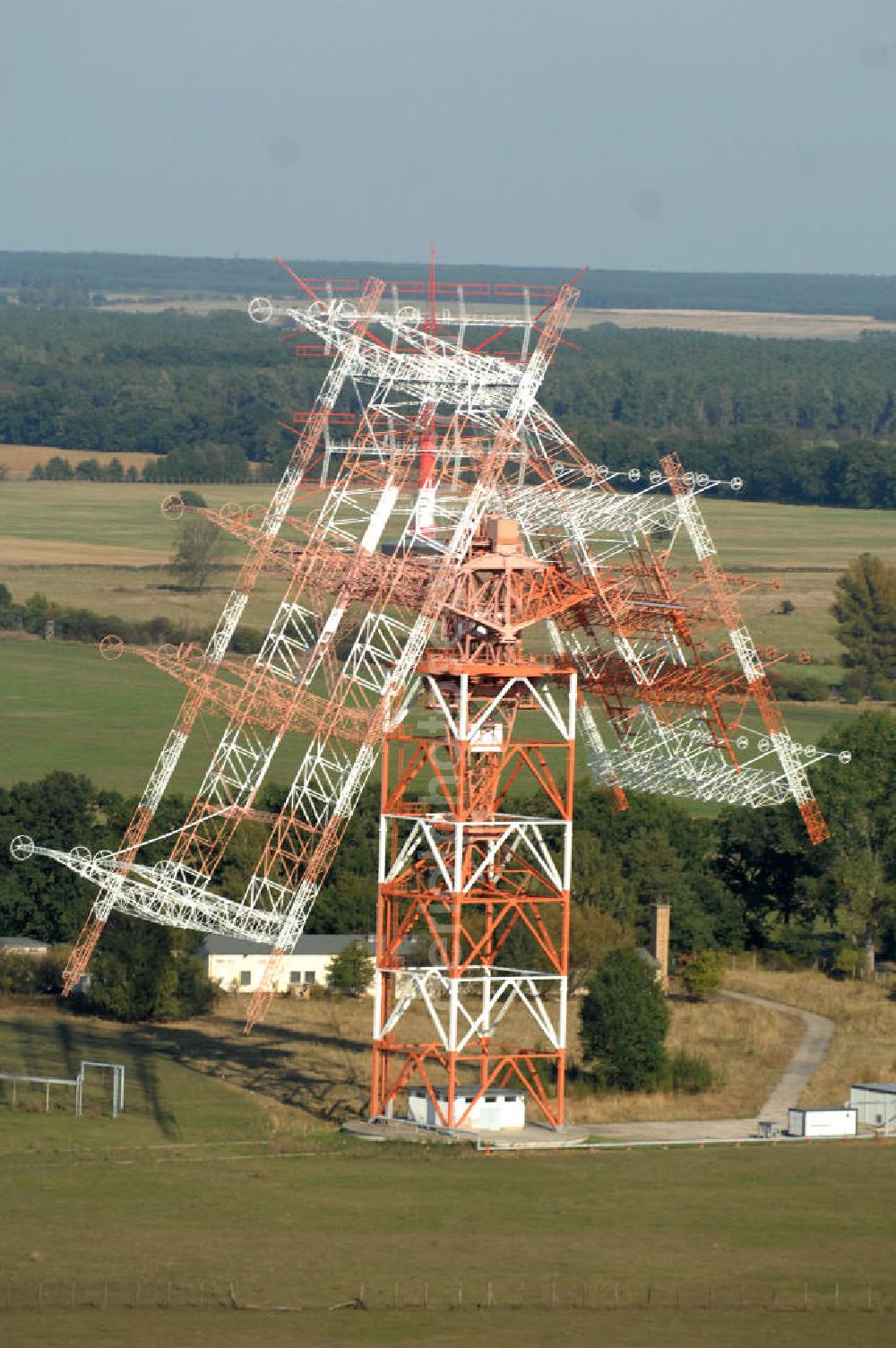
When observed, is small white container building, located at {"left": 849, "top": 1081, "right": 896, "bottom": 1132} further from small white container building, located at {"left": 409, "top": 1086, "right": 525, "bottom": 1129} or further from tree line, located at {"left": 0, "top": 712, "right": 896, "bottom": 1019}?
tree line, located at {"left": 0, "top": 712, "right": 896, "bottom": 1019}

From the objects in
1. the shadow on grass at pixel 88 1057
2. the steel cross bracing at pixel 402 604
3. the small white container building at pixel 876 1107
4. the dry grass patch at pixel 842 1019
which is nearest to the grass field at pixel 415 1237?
the shadow on grass at pixel 88 1057

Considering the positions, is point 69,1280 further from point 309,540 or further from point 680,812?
point 680,812

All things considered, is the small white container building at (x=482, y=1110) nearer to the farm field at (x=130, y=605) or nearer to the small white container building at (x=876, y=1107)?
the small white container building at (x=876, y=1107)

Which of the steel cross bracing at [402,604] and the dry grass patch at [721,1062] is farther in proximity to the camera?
the dry grass patch at [721,1062]

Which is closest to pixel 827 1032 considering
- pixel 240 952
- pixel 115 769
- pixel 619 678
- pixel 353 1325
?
pixel 619 678

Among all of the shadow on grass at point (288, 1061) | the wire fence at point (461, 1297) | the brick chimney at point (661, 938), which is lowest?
the wire fence at point (461, 1297)

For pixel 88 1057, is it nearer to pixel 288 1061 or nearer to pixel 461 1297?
pixel 288 1061
